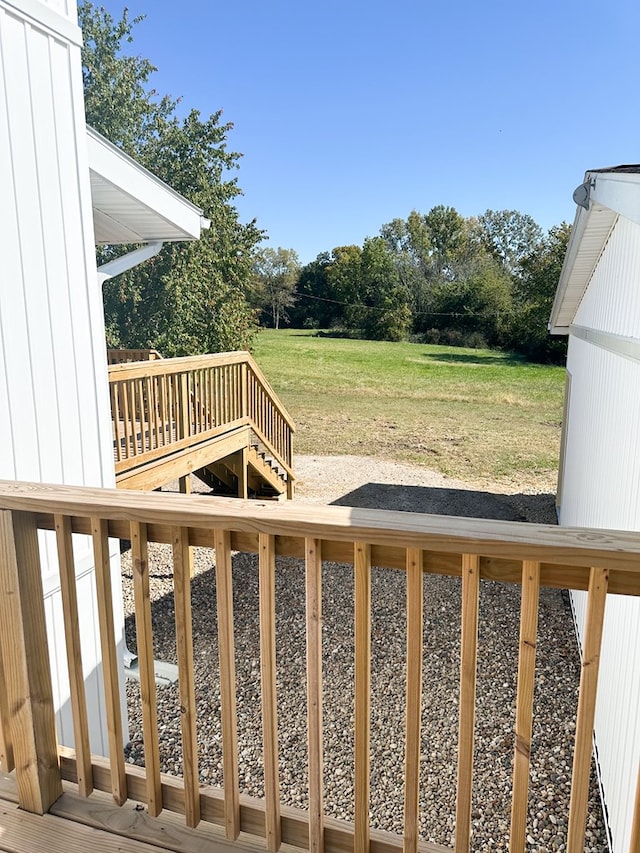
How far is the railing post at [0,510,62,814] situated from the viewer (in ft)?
4.87

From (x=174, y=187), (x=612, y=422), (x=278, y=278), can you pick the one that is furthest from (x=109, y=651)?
(x=278, y=278)

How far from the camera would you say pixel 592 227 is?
15.1 feet

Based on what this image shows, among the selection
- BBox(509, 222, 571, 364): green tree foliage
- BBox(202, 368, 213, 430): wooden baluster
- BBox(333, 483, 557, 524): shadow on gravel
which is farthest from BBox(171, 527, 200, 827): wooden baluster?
BBox(509, 222, 571, 364): green tree foliage

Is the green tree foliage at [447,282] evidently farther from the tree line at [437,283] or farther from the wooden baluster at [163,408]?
the wooden baluster at [163,408]

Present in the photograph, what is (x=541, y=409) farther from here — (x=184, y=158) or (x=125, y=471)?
(x=125, y=471)

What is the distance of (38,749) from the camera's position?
1.55 m

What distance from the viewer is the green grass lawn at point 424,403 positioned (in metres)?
13.7

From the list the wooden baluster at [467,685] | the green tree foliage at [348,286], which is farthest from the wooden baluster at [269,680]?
the green tree foliage at [348,286]

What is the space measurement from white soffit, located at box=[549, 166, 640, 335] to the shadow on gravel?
2803mm

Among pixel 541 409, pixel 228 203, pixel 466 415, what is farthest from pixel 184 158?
pixel 541 409

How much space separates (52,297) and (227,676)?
6.34 ft

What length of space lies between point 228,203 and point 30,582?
19.7m

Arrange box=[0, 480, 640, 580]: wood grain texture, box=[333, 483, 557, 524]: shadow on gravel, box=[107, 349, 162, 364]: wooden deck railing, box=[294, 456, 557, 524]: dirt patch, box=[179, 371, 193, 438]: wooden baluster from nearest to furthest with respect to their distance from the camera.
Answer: box=[0, 480, 640, 580]: wood grain texture, box=[179, 371, 193, 438]: wooden baluster, box=[107, 349, 162, 364]: wooden deck railing, box=[333, 483, 557, 524]: shadow on gravel, box=[294, 456, 557, 524]: dirt patch

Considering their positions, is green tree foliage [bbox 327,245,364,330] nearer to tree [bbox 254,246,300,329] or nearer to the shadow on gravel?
tree [bbox 254,246,300,329]
